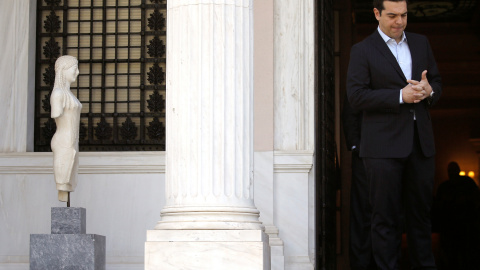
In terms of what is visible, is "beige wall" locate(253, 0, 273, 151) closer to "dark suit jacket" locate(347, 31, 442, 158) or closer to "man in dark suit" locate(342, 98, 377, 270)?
"man in dark suit" locate(342, 98, 377, 270)

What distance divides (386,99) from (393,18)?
692 millimetres

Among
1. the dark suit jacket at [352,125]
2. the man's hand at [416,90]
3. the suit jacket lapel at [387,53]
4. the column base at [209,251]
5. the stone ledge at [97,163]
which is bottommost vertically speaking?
the column base at [209,251]

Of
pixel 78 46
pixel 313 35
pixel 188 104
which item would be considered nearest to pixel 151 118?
pixel 78 46

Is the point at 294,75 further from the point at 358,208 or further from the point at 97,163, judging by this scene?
the point at 97,163

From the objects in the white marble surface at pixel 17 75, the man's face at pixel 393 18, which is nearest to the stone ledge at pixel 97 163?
the white marble surface at pixel 17 75

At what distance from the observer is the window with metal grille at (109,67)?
432 inches

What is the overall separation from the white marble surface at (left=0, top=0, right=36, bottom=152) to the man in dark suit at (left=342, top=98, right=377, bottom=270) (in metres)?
3.76

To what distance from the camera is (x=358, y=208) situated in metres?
9.37

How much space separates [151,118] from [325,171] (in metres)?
2.24

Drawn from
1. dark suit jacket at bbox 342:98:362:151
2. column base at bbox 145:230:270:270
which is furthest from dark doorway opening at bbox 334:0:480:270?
column base at bbox 145:230:270:270

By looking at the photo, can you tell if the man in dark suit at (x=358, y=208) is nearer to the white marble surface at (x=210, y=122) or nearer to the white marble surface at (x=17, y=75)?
the white marble surface at (x=210, y=122)

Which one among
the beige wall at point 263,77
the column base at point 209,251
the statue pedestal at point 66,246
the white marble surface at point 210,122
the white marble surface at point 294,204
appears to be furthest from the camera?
the beige wall at point 263,77

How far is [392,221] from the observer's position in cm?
745

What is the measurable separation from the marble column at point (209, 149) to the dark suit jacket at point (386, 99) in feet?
3.04
